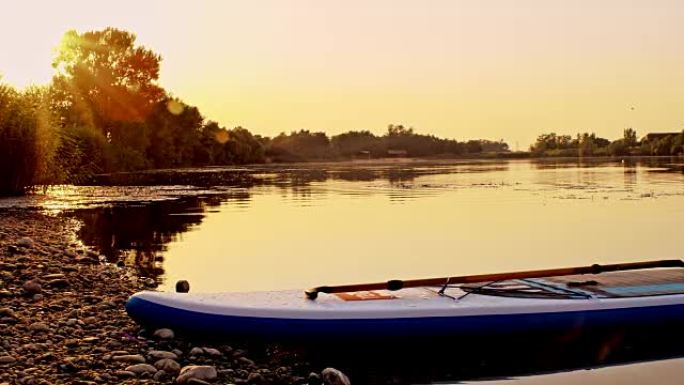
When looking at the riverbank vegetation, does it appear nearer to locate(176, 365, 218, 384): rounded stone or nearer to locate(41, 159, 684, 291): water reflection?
locate(41, 159, 684, 291): water reflection

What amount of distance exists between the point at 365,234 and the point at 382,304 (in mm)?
8818

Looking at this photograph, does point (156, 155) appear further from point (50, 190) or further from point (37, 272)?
point (37, 272)

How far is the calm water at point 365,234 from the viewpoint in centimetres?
1088

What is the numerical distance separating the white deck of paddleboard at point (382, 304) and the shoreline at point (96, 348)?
30 cm

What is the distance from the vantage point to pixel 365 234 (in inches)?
588

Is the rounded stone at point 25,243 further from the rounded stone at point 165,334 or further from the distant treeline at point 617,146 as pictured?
the distant treeline at point 617,146

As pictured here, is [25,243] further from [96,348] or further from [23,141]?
[23,141]

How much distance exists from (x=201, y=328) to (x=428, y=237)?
349 inches

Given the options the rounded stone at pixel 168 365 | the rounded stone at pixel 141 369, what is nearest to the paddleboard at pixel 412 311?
the rounded stone at pixel 168 365

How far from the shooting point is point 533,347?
6379 mm

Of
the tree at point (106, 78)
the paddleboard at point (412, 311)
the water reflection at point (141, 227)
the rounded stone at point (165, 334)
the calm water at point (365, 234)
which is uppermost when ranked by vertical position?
the tree at point (106, 78)

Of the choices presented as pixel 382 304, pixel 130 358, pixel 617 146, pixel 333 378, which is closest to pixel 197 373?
pixel 130 358

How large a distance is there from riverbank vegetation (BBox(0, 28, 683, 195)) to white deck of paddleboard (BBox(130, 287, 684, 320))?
55.1 feet

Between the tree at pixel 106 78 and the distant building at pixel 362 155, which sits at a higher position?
the tree at pixel 106 78
